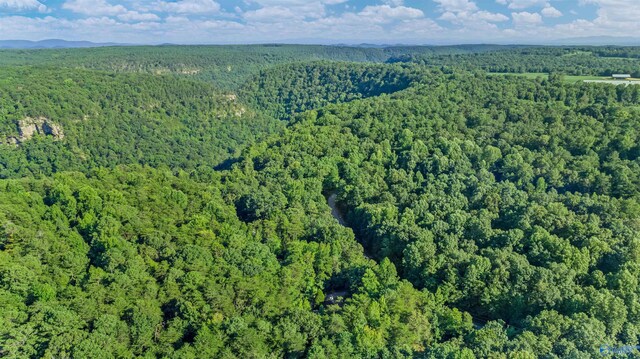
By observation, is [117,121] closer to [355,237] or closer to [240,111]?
[240,111]

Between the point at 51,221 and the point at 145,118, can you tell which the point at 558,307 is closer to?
the point at 51,221

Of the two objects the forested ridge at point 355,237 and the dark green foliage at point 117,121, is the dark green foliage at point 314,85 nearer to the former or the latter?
the dark green foliage at point 117,121

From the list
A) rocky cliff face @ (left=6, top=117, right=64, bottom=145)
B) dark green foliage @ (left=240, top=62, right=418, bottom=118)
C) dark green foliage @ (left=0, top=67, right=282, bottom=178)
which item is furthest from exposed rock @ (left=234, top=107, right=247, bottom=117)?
rocky cliff face @ (left=6, top=117, right=64, bottom=145)

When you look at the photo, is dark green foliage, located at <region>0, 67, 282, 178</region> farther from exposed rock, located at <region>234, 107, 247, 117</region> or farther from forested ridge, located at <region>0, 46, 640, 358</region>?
forested ridge, located at <region>0, 46, 640, 358</region>

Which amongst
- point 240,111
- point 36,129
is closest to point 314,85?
point 240,111

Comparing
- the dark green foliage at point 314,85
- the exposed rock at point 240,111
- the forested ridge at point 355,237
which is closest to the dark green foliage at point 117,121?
the exposed rock at point 240,111

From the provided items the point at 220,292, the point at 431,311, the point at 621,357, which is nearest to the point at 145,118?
the point at 220,292
